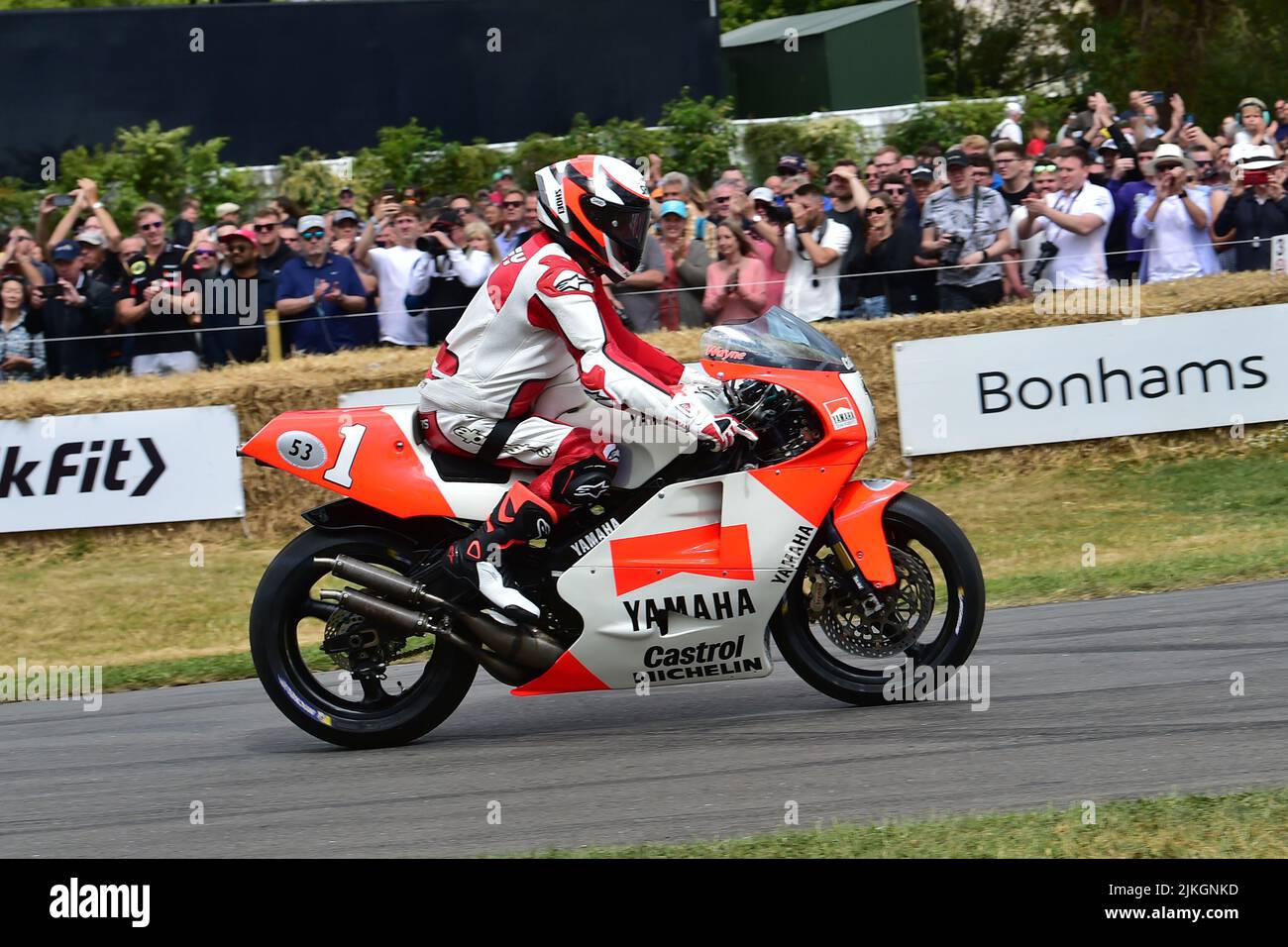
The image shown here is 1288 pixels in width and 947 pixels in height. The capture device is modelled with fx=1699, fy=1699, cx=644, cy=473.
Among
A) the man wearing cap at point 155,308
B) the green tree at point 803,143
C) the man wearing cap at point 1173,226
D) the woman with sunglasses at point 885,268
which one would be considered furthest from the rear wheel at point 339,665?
the green tree at point 803,143

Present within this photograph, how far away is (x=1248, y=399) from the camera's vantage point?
10969 mm

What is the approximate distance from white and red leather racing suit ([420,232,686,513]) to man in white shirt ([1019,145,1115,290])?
5.77 meters

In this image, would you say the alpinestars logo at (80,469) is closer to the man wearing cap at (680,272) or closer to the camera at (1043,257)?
the man wearing cap at (680,272)

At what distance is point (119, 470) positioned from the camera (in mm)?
10414

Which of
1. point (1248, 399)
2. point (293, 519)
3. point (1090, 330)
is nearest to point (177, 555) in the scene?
point (293, 519)

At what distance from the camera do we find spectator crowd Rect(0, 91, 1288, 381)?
11.0 meters

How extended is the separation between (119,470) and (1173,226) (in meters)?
7.21

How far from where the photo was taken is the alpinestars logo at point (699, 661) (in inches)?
239

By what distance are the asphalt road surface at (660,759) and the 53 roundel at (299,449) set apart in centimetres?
109

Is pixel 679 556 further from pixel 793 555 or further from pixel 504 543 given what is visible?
pixel 504 543

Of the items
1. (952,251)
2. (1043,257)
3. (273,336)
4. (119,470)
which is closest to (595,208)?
(119,470)

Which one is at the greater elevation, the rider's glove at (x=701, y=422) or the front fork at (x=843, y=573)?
the rider's glove at (x=701, y=422)
